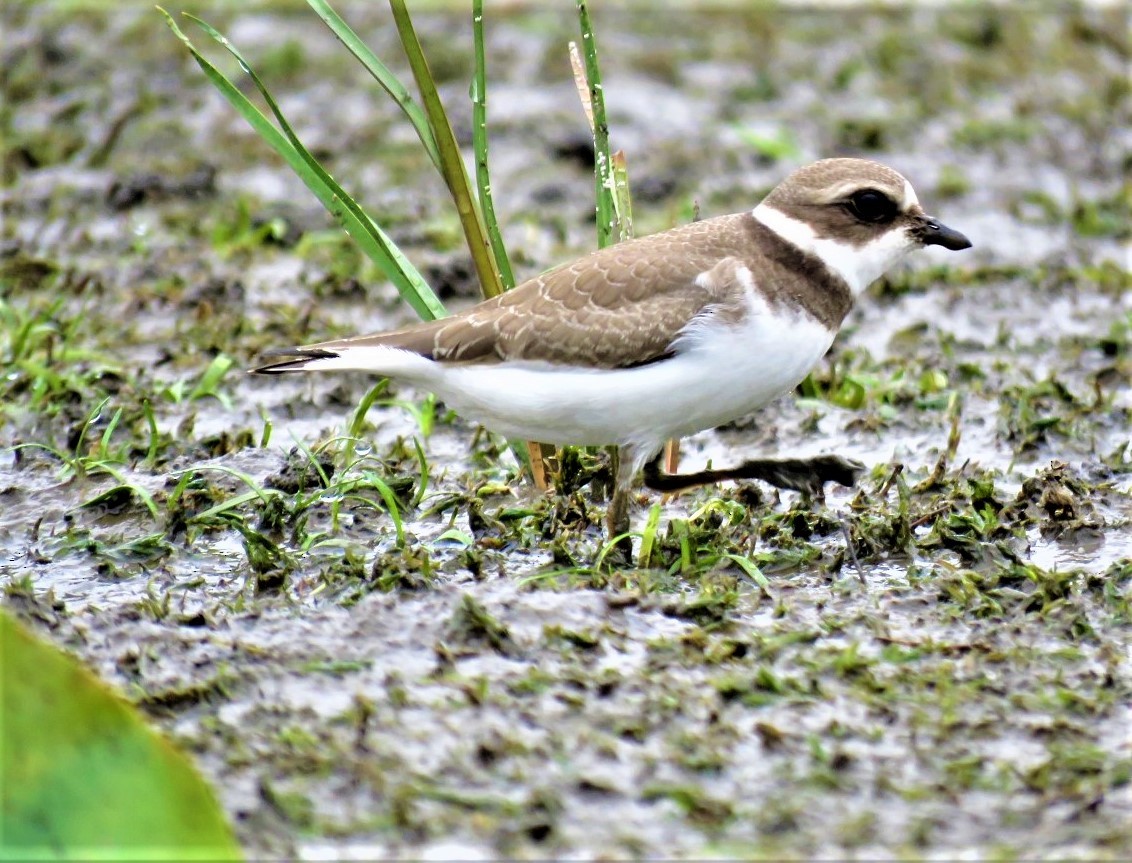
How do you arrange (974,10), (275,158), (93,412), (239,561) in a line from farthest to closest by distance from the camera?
(974,10) < (275,158) < (93,412) < (239,561)

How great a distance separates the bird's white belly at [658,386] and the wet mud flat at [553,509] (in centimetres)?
51

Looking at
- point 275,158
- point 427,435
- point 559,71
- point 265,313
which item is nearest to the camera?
point 427,435

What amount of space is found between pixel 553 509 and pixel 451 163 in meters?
1.58

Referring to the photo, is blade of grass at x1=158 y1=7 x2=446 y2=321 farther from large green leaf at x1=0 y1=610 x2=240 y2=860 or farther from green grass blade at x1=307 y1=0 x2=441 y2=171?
large green leaf at x1=0 y1=610 x2=240 y2=860

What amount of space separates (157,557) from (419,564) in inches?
48.5

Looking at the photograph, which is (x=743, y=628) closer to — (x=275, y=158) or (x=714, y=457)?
(x=714, y=457)

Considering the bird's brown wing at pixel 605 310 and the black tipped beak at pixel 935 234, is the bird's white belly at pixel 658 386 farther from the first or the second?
the black tipped beak at pixel 935 234

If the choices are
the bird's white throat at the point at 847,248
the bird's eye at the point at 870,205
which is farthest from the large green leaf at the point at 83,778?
the bird's eye at the point at 870,205

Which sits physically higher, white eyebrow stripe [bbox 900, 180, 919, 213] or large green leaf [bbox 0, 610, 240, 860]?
white eyebrow stripe [bbox 900, 180, 919, 213]

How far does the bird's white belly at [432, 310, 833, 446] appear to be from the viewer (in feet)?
21.5

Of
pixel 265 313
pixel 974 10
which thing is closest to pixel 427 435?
pixel 265 313

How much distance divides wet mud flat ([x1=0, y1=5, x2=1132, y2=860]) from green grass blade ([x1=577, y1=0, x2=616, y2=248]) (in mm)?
1129

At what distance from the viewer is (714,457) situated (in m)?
8.66

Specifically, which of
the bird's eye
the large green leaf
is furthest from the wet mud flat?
the bird's eye
